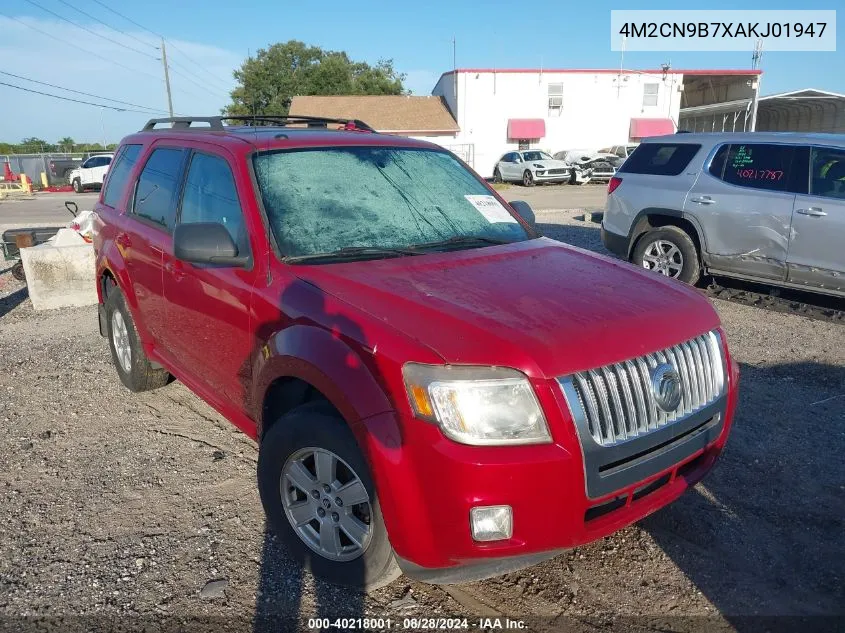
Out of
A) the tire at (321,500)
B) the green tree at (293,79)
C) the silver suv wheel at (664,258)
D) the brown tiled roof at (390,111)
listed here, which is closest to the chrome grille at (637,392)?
the tire at (321,500)

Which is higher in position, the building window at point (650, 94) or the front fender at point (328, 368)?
the building window at point (650, 94)

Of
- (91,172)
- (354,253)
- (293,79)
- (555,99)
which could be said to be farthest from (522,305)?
(293,79)

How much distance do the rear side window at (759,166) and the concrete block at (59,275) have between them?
738 centimetres

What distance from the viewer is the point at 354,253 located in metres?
3.08

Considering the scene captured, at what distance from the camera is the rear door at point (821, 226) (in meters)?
6.43

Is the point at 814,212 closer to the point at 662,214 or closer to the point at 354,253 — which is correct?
the point at 662,214

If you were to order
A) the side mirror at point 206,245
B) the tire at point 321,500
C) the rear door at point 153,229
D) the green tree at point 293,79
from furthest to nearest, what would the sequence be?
1. the green tree at point 293,79
2. the rear door at point 153,229
3. the side mirror at point 206,245
4. the tire at point 321,500

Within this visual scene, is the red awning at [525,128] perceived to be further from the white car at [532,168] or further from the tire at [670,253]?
the tire at [670,253]

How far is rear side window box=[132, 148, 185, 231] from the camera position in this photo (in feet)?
12.9

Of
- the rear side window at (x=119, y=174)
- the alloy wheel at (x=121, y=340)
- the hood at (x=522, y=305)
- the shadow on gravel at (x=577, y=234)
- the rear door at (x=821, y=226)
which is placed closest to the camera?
the hood at (x=522, y=305)

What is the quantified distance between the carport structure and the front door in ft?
122

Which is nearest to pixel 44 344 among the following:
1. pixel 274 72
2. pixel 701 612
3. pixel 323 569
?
pixel 323 569

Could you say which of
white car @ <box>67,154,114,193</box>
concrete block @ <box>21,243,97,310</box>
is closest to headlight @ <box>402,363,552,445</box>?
concrete block @ <box>21,243,97,310</box>

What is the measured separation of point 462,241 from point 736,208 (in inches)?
197
